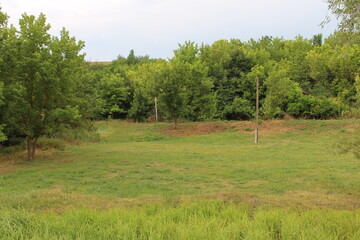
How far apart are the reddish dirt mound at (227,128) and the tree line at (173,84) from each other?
6.12 feet

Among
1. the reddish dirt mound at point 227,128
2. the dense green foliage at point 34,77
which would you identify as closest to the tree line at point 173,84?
the dense green foliage at point 34,77

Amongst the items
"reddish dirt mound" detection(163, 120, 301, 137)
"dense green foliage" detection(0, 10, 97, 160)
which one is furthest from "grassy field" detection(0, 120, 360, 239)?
"reddish dirt mound" detection(163, 120, 301, 137)

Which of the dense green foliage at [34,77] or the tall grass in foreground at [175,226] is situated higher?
the dense green foliage at [34,77]

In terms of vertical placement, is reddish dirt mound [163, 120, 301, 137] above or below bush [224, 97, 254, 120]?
below

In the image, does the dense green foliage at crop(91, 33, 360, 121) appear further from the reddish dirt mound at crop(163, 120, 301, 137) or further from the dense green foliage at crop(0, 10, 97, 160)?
the dense green foliage at crop(0, 10, 97, 160)

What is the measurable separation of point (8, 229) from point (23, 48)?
13.8 meters

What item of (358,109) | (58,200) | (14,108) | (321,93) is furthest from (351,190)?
(321,93)

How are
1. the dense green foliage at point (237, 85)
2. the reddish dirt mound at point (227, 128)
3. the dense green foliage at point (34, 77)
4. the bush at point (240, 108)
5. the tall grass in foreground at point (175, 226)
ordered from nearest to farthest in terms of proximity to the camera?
the tall grass in foreground at point (175, 226) < the dense green foliage at point (34, 77) < the reddish dirt mound at point (227, 128) < the dense green foliage at point (237, 85) < the bush at point (240, 108)

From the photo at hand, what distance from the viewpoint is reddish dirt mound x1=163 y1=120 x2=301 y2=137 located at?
33.0 m

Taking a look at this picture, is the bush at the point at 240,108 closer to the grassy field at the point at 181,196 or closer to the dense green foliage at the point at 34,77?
the grassy field at the point at 181,196

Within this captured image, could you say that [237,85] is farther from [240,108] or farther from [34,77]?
[34,77]

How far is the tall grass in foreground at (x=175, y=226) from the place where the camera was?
4.08 metres

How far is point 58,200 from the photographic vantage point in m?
7.39

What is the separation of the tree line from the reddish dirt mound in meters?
1.87
